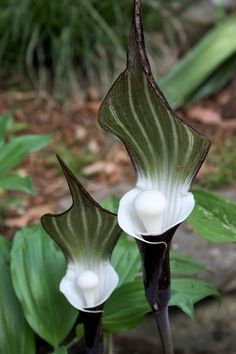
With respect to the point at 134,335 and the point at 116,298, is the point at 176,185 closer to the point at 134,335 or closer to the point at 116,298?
the point at 116,298

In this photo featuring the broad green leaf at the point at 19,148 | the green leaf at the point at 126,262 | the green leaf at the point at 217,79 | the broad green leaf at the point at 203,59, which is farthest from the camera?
the green leaf at the point at 217,79

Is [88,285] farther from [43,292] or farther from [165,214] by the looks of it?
[43,292]

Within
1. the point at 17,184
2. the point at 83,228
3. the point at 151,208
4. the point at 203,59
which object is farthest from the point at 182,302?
the point at 203,59

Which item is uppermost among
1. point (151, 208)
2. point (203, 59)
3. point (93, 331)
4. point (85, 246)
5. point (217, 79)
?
point (151, 208)

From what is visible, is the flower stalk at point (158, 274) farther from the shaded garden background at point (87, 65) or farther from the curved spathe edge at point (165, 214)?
the shaded garden background at point (87, 65)

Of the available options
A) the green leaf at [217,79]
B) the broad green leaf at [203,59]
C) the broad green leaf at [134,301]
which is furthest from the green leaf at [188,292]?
the green leaf at [217,79]

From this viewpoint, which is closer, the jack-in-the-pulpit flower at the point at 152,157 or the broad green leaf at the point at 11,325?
the jack-in-the-pulpit flower at the point at 152,157

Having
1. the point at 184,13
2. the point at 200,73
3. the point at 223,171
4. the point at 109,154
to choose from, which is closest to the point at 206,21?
the point at 184,13
